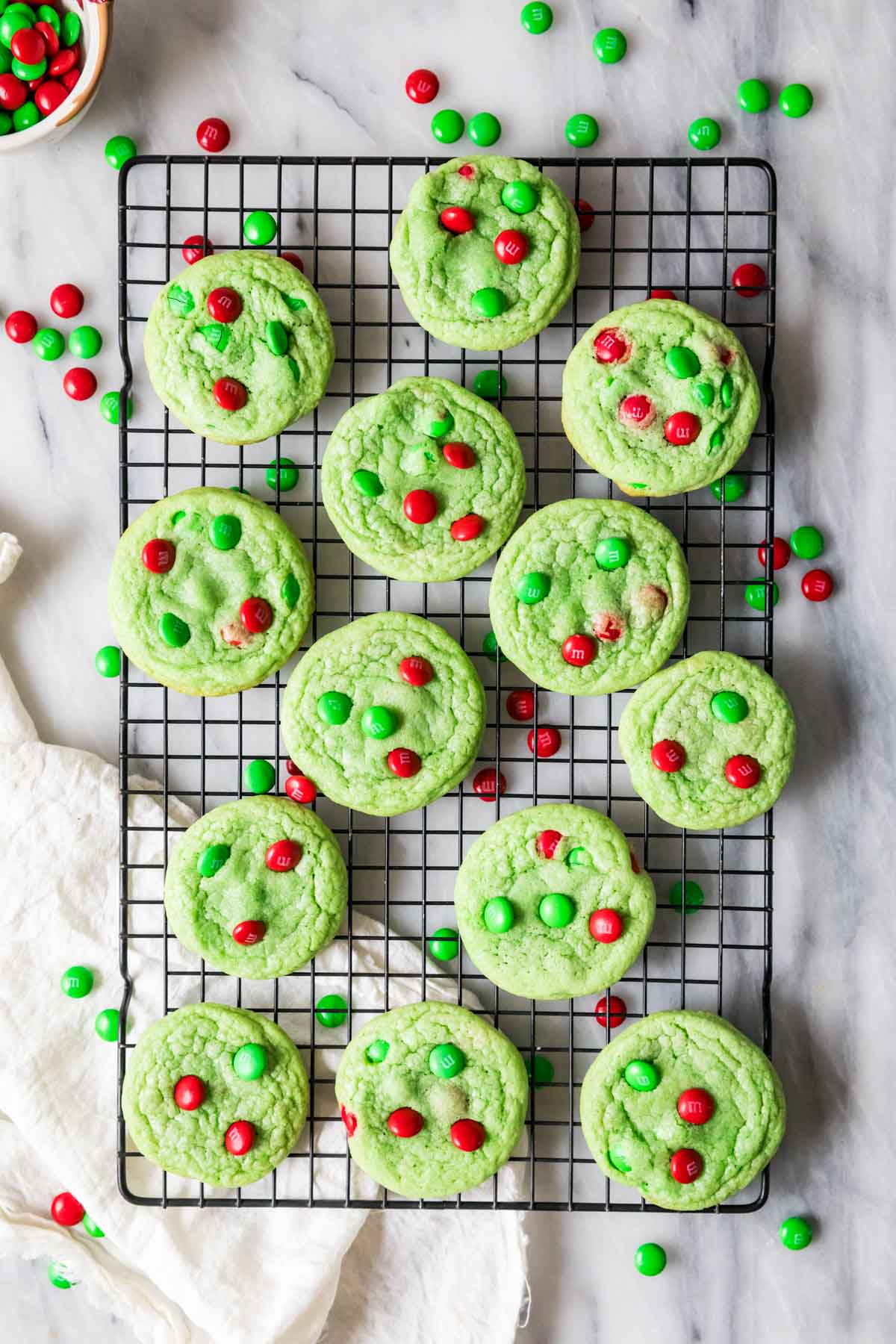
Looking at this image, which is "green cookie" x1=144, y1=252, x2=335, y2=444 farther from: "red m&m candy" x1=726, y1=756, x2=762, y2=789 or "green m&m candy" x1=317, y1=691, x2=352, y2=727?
"red m&m candy" x1=726, y1=756, x2=762, y2=789

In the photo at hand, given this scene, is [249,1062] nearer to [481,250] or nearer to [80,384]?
[80,384]

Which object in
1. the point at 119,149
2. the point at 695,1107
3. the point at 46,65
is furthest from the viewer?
the point at 119,149

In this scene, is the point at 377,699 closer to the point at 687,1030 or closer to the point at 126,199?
the point at 687,1030

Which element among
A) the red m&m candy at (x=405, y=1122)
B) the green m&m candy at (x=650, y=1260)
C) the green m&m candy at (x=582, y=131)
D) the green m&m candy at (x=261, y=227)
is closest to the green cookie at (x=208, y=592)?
the green m&m candy at (x=261, y=227)

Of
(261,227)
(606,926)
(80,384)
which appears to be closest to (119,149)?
(261,227)

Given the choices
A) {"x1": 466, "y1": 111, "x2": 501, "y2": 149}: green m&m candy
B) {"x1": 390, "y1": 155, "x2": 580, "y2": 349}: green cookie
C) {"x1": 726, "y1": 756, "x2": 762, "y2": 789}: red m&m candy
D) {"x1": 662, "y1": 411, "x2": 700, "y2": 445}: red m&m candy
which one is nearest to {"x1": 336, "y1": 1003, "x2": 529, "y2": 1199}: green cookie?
{"x1": 726, "y1": 756, "x2": 762, "y2": 789}: red m&m candy

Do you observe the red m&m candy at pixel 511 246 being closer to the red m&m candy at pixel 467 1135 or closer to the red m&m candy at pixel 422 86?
the red m&m candy at pixel 422 86

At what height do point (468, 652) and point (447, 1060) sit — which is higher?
point (468, 652)

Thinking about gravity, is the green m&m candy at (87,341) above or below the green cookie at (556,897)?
above
